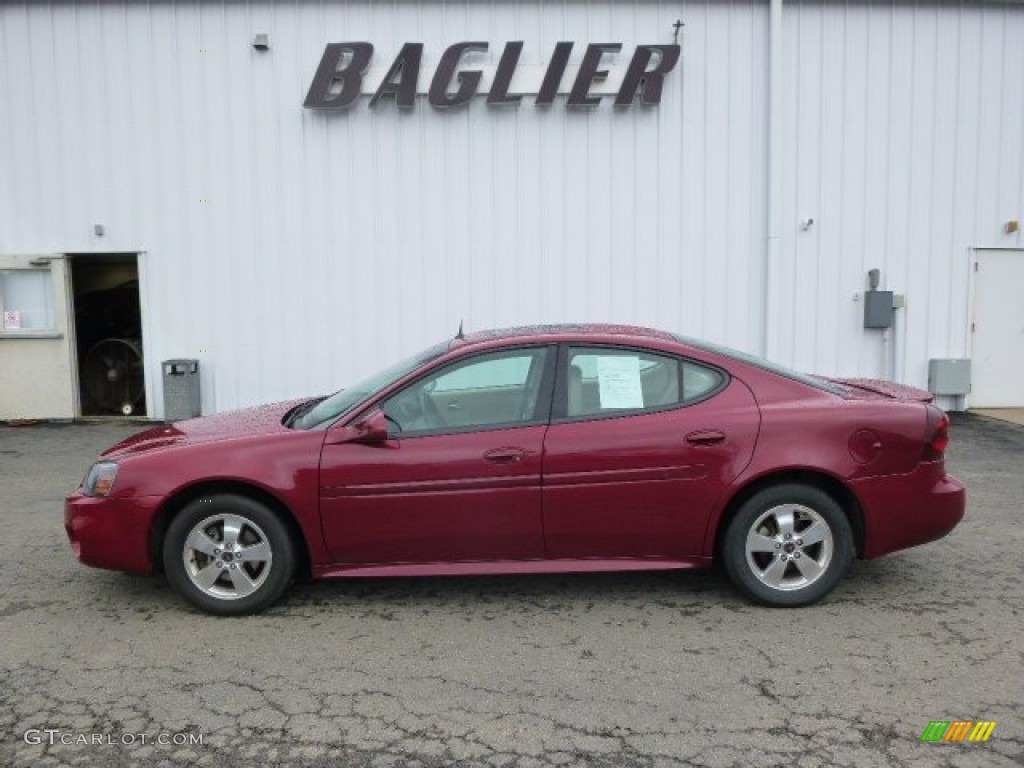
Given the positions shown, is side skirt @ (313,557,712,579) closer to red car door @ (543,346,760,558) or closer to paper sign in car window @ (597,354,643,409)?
red car door @ (543,346,760,558)

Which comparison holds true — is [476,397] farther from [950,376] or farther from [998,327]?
[998,327]

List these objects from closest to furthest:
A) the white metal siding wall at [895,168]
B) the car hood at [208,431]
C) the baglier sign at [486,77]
A: the car hood at [208,431] < the baglier sign at [486,77] < the white metal siding wall at [895,168]

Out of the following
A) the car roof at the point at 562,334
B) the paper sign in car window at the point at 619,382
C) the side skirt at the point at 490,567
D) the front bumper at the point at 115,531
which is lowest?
the side skirt at the point at 490,567

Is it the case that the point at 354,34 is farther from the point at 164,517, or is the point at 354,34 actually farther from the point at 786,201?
the point at 164,517

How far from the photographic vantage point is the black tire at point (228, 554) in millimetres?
4082

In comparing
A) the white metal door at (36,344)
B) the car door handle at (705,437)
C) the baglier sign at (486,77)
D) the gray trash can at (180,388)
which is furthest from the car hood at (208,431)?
the white metal door at (36,344)

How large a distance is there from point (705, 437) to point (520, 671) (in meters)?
1.45

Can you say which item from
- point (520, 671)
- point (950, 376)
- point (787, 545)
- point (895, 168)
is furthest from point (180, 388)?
point (950, 376)

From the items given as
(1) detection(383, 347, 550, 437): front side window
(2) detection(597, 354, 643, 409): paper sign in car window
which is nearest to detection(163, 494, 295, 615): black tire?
(1) detection(383, 347, 550, 437): front side window

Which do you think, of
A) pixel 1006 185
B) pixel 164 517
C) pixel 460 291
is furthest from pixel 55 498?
pixel 1006 185

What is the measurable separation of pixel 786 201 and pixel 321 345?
6.17 meters

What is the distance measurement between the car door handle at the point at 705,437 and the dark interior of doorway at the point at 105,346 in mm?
8835

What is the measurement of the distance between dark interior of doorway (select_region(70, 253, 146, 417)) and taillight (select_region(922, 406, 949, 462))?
9612 millimetres

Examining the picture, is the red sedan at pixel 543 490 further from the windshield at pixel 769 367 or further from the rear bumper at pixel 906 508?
the windshield at pixel 769 367
